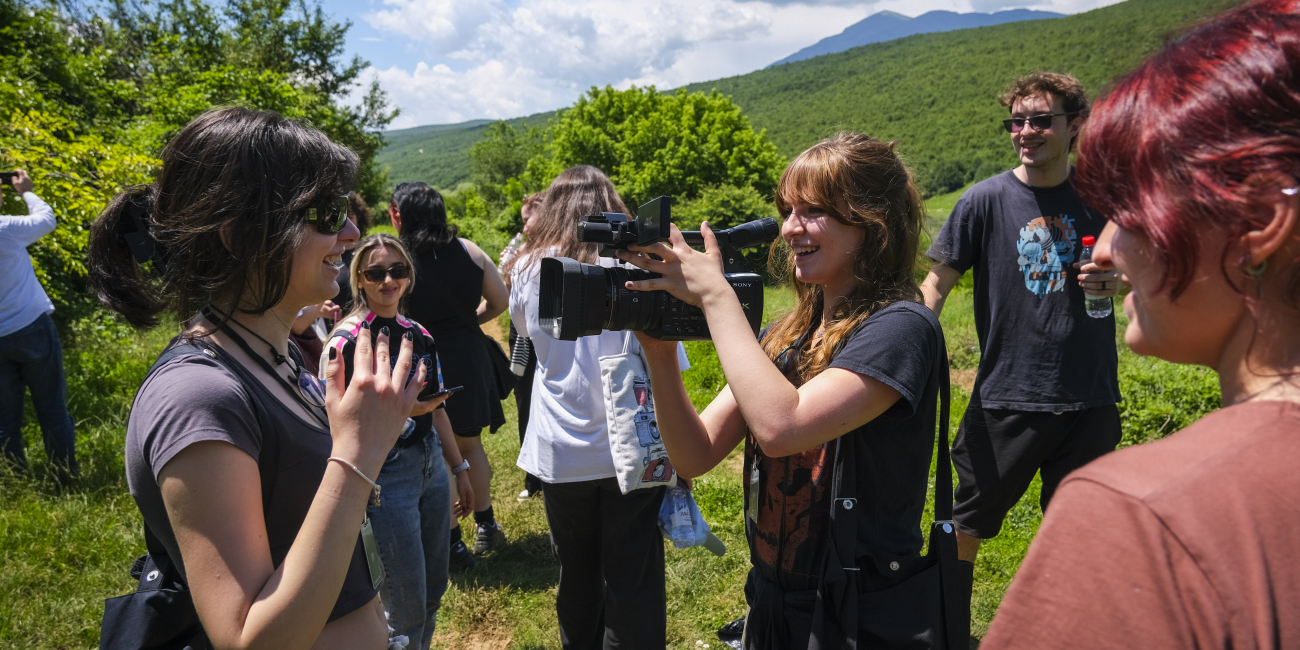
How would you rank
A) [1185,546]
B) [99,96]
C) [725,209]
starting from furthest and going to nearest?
[725,209], [99,96], [1185,546]

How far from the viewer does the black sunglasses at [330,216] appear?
1646 mm

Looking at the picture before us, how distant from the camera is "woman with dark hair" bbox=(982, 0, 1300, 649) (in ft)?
2.31

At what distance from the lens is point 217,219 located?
1528 millimetres

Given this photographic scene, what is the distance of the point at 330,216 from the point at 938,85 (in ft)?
250

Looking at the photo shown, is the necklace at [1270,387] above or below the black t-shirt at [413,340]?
above

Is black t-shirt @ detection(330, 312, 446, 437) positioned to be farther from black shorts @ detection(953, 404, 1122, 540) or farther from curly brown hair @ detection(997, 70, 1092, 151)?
curly brown hair @ detection(997, 70, 1092, 151)

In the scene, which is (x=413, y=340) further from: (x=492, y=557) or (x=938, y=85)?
(x=938, y=85)

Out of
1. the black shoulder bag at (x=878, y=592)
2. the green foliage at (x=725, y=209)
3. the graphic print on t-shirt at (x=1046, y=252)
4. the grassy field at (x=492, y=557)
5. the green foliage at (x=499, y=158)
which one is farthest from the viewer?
the green foliage at (x=499, y=158)

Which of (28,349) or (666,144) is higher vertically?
(666,144)

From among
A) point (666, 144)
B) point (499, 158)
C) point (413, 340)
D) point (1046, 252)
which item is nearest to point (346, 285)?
point (413, 340)

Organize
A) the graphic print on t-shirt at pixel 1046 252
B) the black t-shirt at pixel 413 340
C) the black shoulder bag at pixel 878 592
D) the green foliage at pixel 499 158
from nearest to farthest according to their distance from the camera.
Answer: the black shoulder bag at pixel 878 592 → the black t-shirt at pixel 413 340 → the graphic print on t-shirt at pixel 1046 252 → the green foliage at pixel 499 158

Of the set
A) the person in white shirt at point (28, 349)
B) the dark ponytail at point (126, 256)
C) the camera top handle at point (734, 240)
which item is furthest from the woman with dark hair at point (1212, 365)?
the person in white shirt at point (28, 349)

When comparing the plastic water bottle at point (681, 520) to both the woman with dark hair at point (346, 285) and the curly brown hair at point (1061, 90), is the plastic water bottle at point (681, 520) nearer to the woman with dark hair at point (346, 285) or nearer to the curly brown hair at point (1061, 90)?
the woman with dark hair at point (346, 285)

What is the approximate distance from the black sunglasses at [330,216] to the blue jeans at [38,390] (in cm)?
443
